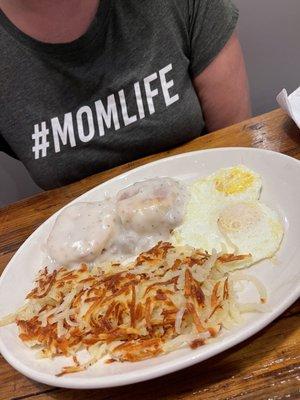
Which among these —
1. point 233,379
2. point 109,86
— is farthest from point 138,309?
point 109,86

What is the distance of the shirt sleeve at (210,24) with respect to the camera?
4.77 feet

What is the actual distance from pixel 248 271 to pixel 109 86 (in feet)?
2.54

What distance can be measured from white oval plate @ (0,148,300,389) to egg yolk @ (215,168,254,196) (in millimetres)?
35

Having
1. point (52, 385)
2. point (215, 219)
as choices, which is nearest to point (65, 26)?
point (215, 219)

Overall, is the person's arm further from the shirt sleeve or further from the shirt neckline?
the shirt neckline

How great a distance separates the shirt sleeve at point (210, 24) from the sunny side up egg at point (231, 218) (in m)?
0.48

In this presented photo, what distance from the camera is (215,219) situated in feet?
3.54

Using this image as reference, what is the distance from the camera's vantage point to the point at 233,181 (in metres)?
1.15

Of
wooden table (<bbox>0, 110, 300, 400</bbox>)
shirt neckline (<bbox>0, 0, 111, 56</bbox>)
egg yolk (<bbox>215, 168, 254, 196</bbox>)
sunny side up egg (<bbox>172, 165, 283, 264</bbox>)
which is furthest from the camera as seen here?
shirt neckline (<bbox>0, 0, 111, 56</bbox>)

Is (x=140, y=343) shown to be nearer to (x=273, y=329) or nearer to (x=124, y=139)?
(x=273, y=329)

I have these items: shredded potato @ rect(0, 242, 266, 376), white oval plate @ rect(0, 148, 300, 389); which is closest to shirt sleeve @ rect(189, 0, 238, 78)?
white oval plate @ rect(0, 148, 300, 389)

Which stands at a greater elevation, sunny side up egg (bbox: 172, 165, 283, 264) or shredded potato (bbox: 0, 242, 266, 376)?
sunny side up egg (bbox: 172, 165, 283, 264)

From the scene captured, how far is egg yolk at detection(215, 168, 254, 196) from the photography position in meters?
1.13

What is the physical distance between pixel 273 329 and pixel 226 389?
137 mm
